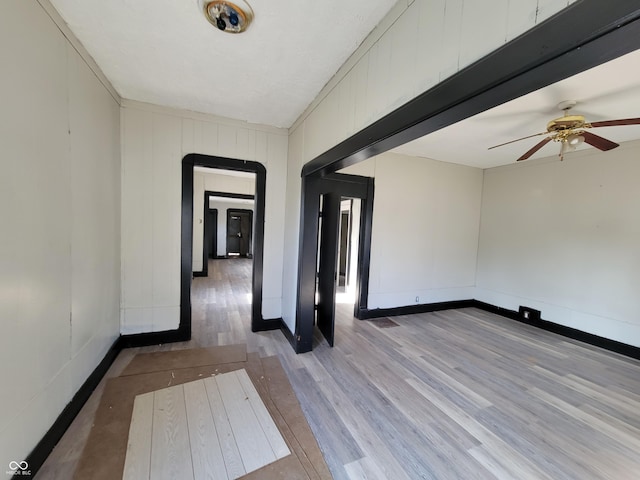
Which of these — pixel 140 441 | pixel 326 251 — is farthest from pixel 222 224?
pixel 140 441

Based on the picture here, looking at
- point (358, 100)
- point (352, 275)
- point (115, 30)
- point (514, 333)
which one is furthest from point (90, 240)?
point (514, 333)

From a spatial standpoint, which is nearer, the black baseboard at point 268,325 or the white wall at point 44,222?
the white wall at point 44,222

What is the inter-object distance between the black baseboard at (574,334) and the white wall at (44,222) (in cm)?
569

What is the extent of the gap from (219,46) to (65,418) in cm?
272

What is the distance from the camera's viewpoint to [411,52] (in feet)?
4.05

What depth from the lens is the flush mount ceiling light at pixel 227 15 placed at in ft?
4.67

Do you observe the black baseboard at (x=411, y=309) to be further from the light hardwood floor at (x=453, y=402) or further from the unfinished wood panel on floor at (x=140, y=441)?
the unfinished wood panel on floor at (x=140, y=441)

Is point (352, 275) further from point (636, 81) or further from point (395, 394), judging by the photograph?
point (636, 81)

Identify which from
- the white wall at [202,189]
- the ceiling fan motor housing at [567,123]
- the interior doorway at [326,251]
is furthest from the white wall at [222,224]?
the ceiling fan motor housing at [567,123]

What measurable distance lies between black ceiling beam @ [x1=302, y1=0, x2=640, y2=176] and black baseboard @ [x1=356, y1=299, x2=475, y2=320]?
3253mm

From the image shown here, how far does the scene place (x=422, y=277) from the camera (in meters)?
4.47

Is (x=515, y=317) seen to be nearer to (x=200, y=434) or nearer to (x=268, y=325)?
(x=268, y=325)

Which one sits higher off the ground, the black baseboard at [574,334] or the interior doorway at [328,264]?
the interior doorway at [328,264]

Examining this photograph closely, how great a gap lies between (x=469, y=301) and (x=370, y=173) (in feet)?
10.6
